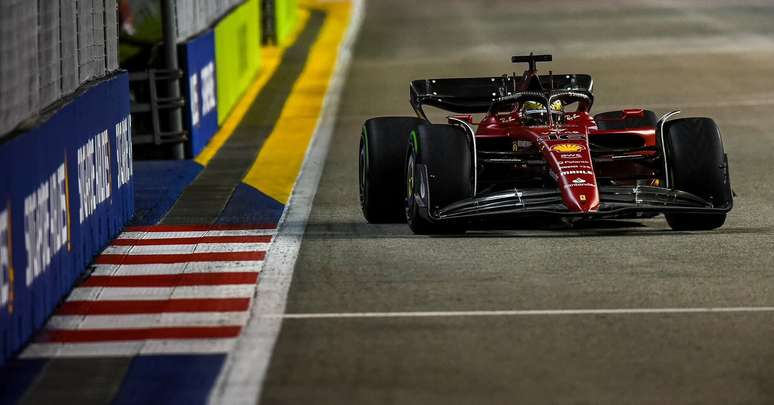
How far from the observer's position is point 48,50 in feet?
36.7

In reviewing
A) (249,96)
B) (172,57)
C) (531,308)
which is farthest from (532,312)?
(249,96)

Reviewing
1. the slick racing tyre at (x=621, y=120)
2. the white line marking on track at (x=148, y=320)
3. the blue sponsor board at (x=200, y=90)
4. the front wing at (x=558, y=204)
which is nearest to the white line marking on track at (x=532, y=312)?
the white line marking on track at (x=148, y=320)

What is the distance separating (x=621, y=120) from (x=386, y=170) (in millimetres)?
1981

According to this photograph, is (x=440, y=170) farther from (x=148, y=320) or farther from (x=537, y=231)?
(x=148, y=320)

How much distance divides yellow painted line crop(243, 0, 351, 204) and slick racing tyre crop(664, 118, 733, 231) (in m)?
4.00

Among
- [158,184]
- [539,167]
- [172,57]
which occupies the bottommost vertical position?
[158,184]

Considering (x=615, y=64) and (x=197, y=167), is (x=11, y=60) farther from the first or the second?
(x=615, y=64)

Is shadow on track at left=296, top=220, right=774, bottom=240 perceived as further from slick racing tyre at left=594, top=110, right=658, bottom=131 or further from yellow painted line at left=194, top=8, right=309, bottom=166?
yellow painted line at left=194, top=8, right=309, bottom=166

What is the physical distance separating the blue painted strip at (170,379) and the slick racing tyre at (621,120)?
6166 mm

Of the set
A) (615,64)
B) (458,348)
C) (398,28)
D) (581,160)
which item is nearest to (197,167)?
(581,160)

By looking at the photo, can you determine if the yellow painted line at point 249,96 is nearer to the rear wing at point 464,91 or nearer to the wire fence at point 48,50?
the rear wing at point 464,91

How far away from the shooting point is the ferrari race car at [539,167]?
12.3 metres

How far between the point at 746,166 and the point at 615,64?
13.8 metres

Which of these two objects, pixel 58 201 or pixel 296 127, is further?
pixel 296 127
